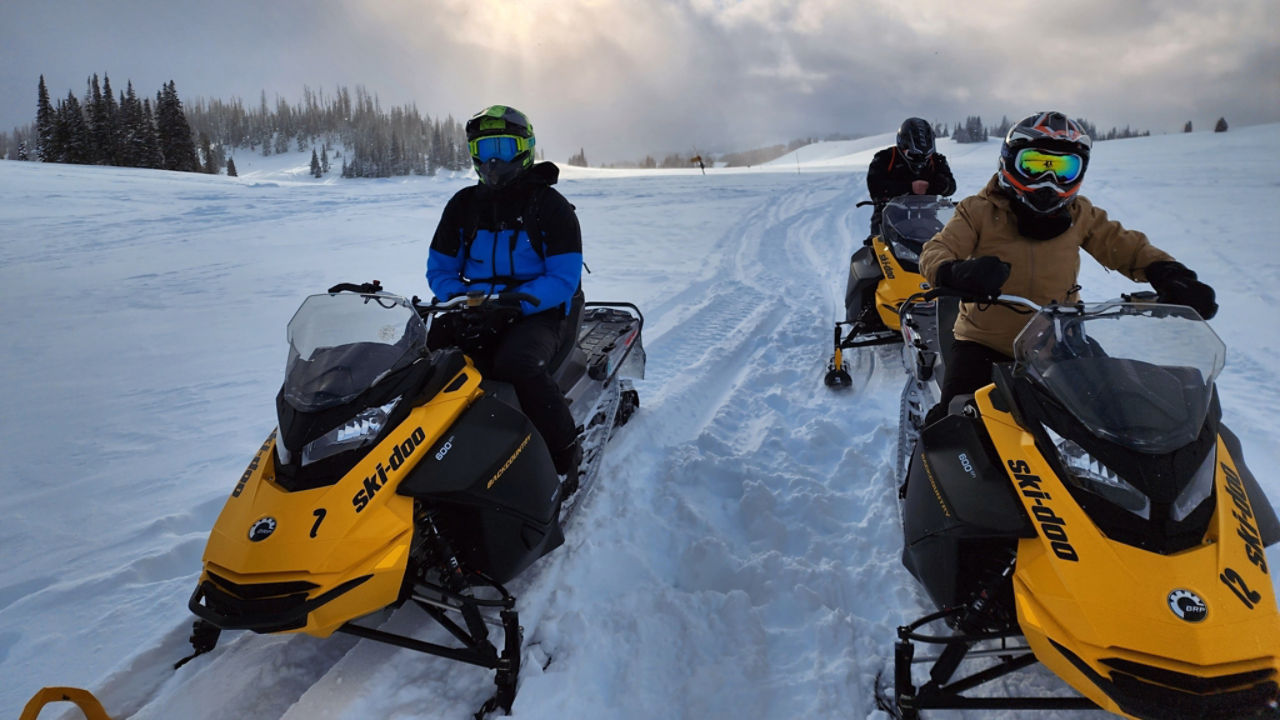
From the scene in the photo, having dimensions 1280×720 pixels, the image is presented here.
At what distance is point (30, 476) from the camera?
341cm

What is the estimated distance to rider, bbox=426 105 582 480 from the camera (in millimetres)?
3326

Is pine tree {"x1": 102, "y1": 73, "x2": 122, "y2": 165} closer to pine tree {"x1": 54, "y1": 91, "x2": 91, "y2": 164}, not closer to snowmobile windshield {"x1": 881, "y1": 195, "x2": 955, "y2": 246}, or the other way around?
pine tree {"x1": 54, "y1": 91, "x2": 91, "y2": 164}

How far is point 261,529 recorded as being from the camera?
2012 millimetres

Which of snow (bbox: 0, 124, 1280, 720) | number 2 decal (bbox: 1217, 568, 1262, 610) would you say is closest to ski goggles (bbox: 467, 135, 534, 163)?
snow (bbox: 0, 124, 1280, 720)

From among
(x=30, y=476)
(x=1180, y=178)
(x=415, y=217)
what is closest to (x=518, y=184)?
(x=30, y=476)

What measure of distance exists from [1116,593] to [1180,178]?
19.6 metres

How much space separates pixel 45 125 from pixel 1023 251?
53146 millimetres

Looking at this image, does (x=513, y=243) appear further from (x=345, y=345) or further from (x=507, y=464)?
(x=507, y=464)

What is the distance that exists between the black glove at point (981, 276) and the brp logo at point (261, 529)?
8.18 ft

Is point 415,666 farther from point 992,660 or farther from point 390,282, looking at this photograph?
point 390,282

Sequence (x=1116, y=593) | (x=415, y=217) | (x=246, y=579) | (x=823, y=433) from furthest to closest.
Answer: (x=415, y=217) → (x=823, y=433) → (x=246, y=579) → (x=1116, y=593)

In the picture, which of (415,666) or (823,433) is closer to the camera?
(415,666)

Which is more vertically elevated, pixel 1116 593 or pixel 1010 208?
pixel 1010 208

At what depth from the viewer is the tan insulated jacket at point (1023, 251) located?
2896mm
